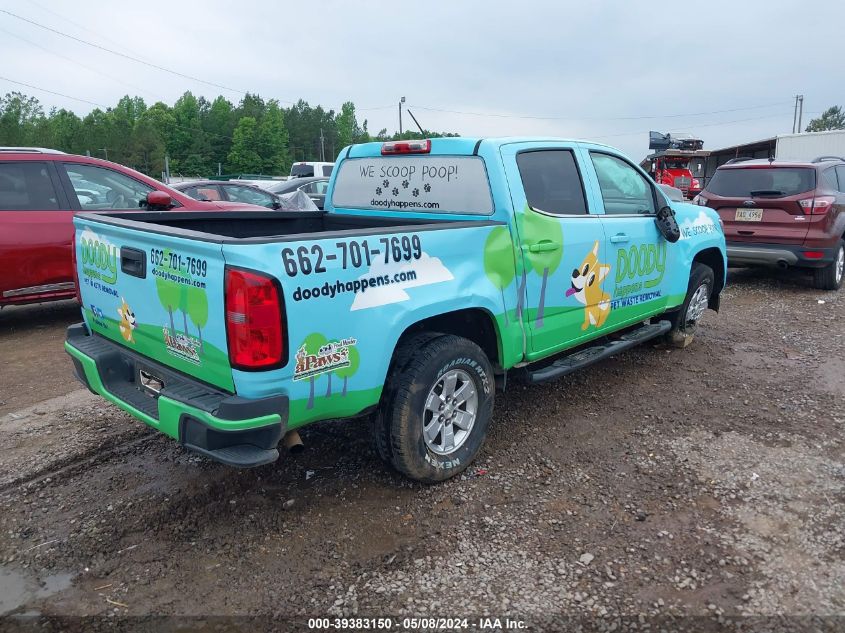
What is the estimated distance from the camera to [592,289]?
4.31m

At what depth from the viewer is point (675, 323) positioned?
19.1 ft

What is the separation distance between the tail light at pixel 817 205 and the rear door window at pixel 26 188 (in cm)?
884

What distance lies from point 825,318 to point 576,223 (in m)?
4.85

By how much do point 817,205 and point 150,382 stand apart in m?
8.36

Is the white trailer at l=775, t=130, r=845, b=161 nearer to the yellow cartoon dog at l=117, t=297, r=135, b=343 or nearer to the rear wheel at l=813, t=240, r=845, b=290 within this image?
the rear wheel at l=813, t=240, r=845, b=290

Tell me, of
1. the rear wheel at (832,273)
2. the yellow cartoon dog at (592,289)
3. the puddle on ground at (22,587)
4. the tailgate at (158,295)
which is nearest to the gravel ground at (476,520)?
the puddle on ground at (22,587)

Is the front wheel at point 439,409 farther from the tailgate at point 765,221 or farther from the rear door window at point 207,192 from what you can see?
the rear door window at point 207,192

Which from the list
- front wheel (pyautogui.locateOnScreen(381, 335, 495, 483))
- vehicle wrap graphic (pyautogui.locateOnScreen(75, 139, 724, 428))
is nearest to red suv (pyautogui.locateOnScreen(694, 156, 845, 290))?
vehicle wrap graphic (pyautogui.locateOnScreen(75, 139, 724, 428))

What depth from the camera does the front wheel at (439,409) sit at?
10.6ft

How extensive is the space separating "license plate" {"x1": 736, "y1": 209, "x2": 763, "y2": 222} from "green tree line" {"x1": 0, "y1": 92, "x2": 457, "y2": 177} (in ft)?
76.8

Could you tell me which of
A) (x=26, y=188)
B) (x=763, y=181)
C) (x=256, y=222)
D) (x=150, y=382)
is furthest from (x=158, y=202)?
(x=763, y=181)

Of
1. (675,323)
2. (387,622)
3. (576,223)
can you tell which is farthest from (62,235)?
(675,323)

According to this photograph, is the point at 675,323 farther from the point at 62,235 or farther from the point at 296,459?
the point at 62,235

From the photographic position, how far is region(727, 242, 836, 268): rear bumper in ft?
27.3
